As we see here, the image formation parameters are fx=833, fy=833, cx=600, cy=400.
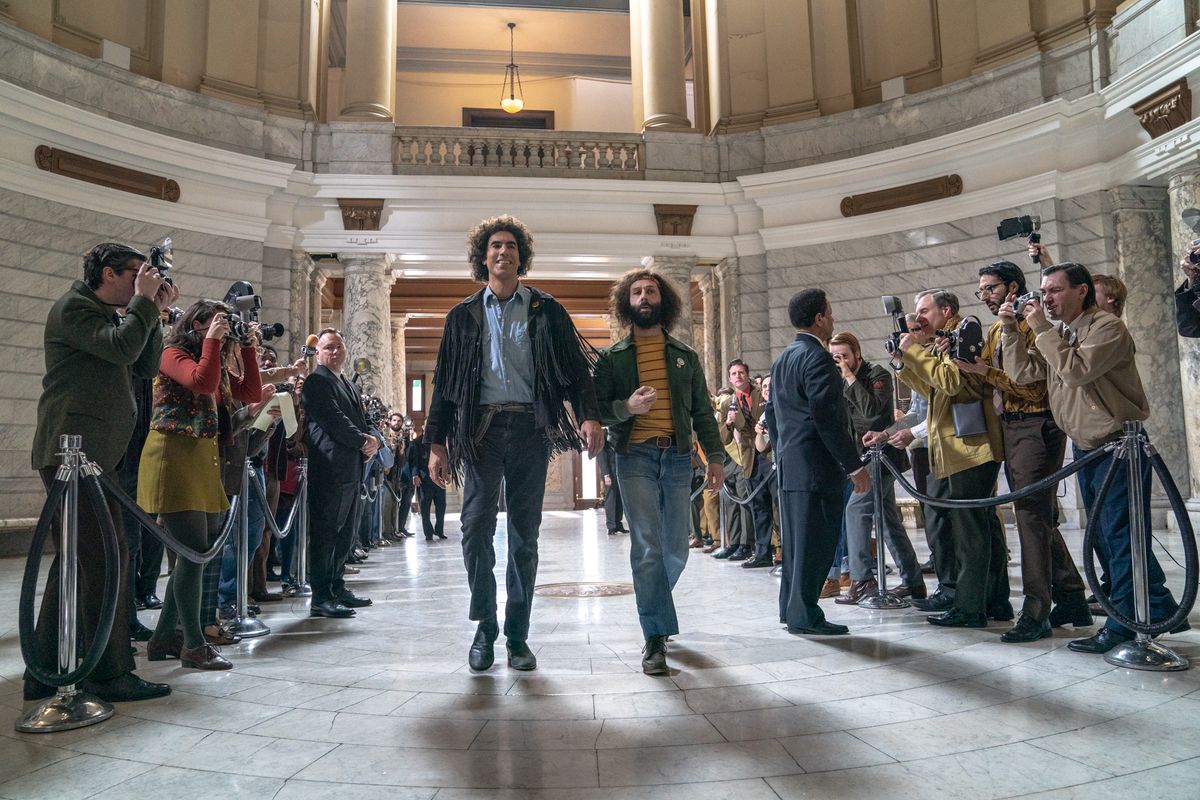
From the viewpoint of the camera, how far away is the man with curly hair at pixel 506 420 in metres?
3.65

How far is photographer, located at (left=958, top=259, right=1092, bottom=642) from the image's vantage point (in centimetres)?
397

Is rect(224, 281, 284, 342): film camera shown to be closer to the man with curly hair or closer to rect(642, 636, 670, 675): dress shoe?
the man with curly hair

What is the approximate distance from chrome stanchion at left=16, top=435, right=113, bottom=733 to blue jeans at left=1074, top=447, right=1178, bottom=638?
4005 millimetres

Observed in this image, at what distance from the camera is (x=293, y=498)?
6.29 m

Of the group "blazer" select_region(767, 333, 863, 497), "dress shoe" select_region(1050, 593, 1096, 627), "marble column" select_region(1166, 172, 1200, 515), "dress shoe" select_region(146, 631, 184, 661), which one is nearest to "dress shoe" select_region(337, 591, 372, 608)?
"dress shoe" select_region(146, 631, 184, 661)

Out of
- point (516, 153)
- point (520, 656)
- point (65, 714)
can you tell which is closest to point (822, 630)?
point (520, 656)

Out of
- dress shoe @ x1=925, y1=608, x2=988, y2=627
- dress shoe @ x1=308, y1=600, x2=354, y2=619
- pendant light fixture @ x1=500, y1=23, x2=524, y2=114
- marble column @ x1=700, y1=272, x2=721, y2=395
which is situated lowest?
dress shoe @ x1=925, y1=608, x2=988, y2=627

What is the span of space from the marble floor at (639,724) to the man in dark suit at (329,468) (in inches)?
27.0

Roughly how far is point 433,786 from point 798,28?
46.3 ft

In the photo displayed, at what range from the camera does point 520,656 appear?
3.63 m

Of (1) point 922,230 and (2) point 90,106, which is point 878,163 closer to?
(1) point 922,230

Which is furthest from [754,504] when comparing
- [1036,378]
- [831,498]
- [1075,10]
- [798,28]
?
[798,28]

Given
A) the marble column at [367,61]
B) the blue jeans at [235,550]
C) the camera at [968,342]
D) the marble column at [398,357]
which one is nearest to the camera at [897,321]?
the camera at [968,342]

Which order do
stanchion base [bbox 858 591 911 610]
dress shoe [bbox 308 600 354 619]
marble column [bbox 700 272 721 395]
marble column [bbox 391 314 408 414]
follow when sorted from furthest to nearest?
marble column [bbox 391 314 408 414]
marble column [bbox 700 272 721 395]
stanchion base [bbox 858 591 911 610]
dress shoe [bbox 308 600 354 619]
